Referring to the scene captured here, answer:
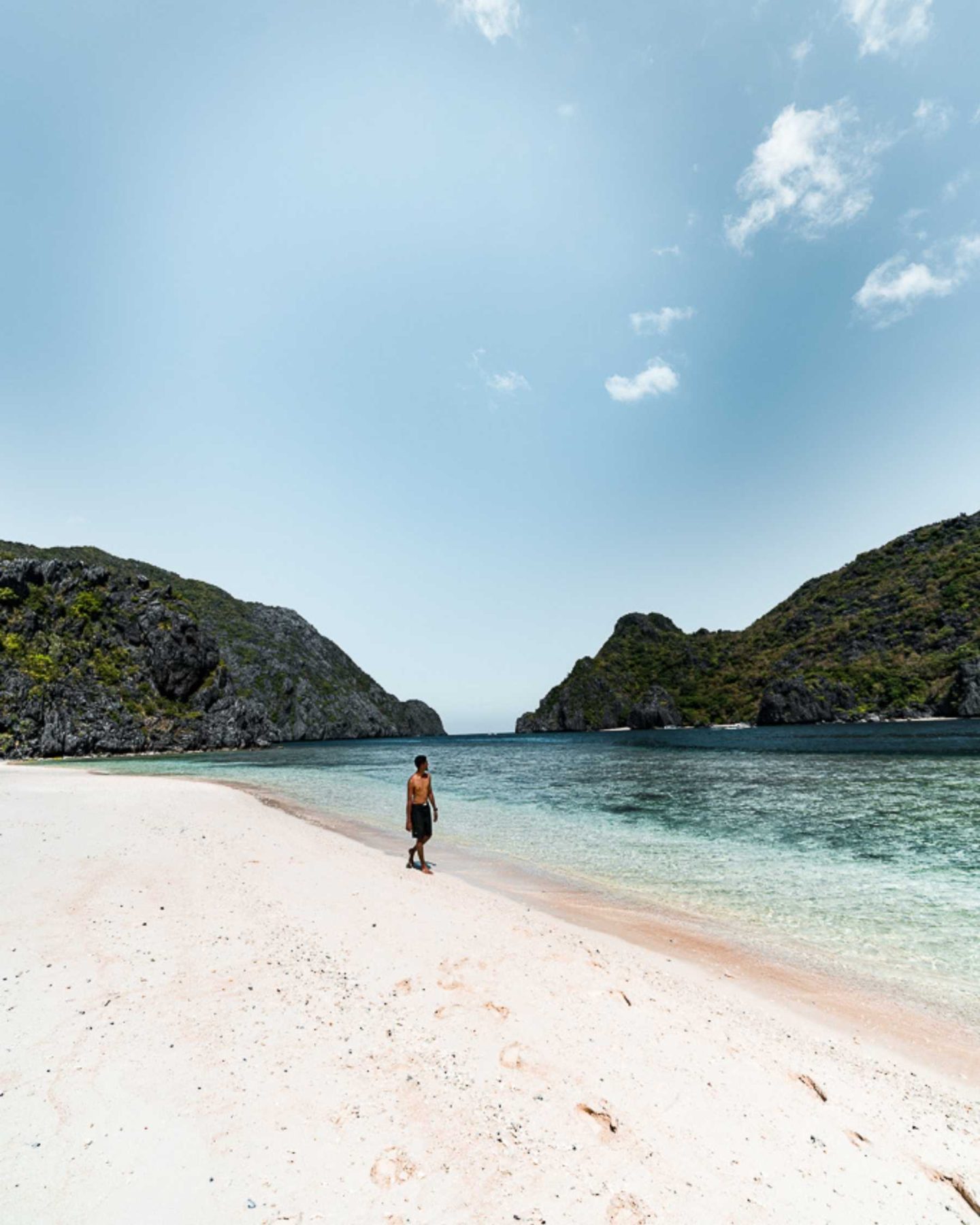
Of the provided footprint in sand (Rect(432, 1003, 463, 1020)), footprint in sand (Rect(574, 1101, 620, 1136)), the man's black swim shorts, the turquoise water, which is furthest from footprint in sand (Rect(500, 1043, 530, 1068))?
the man's black swim shorts

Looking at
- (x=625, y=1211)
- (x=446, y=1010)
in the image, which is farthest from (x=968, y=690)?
(x=625, y=1211)

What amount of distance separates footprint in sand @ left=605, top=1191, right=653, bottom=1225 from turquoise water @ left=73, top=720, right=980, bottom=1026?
6.47m

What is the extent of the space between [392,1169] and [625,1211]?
57.9 inches

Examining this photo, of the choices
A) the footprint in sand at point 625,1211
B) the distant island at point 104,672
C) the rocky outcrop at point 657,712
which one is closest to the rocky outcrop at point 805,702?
the rocky outcrop at point 657,712

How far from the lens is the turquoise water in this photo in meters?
9.34

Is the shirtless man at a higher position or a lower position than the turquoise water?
higher

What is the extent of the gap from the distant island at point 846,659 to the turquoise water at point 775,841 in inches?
3684

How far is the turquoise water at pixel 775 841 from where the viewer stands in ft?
30.7

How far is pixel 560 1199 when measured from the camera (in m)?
3.28

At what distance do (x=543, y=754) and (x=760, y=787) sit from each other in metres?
43.8

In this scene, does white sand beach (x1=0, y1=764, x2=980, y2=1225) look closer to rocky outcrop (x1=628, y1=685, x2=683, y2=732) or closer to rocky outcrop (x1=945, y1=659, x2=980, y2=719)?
rocky outcrop (x1=945, y1=659, x2=980, y2=719)

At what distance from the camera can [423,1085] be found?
4.38 metres

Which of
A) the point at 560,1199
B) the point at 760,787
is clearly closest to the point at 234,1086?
the point at 560,1199

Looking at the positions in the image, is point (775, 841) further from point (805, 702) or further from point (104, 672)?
point (805, 702)
